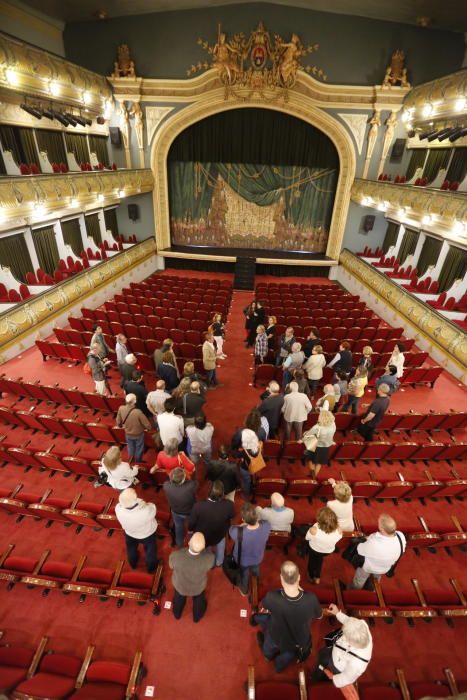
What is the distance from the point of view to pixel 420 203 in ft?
34.8

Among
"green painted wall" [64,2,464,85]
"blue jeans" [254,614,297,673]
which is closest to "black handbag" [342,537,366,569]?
"blue jeans" [254,614,297,673]

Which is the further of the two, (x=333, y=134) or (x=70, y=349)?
(x=333, y=134)

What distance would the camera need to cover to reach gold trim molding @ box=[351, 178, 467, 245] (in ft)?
29.8

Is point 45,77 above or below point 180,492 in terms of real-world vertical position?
above

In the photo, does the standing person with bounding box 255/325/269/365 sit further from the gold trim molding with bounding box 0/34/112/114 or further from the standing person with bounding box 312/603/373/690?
the gold trim molding with bounding box 0/34/112/114

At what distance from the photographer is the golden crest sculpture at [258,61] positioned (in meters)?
12.9

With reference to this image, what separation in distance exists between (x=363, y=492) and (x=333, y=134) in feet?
50.4

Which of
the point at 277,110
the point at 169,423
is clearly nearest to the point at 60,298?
the point at 169,423

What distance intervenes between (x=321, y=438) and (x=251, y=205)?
14669mm

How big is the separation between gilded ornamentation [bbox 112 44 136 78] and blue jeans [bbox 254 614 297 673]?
17804 mm

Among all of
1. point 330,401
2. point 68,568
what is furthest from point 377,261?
point 68,568

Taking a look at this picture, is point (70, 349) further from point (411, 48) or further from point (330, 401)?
point (411, 48)

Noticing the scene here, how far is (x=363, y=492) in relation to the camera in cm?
471

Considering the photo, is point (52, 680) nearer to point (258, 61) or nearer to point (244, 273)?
point (244, 273)
